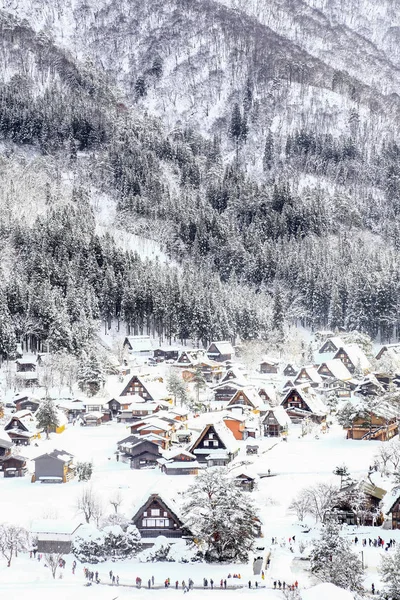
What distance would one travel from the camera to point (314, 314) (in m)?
136

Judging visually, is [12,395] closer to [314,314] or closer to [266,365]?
[266,365]

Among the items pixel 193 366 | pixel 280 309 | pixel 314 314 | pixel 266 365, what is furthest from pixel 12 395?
pixel 314 314

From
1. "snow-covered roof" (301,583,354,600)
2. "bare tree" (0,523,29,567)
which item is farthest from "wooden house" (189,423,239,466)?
"snow-covered roof" (301,583,354,600)

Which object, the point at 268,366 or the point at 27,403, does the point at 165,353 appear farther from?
the point at 27,403

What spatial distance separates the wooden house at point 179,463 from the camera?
59744mm

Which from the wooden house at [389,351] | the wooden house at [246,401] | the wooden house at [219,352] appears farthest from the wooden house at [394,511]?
the wooden house at [389,351]

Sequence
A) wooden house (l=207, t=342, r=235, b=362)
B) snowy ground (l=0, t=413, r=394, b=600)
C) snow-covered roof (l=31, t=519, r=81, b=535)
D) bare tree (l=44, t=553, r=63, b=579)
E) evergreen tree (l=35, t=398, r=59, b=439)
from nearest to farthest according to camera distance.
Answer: snowy ground (l=0, t=413, r=394, b=600) → bare tree (l=44, t=553, r=63, b=579) → snow-covered roof (l=31, t=519, r=81, b=535) → evergreen tree (l=35, t=398, r=59, b=439) → wooden house (l=207, t=342, r=235, b=362)

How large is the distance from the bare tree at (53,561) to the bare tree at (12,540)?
215cm

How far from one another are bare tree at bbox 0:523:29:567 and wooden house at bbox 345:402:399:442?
36.5m

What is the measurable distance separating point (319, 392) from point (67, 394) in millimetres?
34229

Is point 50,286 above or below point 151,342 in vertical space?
above

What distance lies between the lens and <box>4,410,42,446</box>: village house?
227ft

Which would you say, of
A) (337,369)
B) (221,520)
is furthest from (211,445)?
(337,369)

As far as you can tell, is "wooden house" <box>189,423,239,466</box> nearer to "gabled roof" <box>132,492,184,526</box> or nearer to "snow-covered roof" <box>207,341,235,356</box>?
"gabled roof" <box>132,492,184,526</box>
